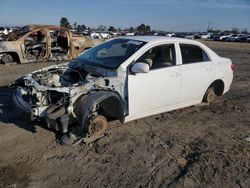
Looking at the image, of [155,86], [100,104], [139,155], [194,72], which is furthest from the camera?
[194,72]

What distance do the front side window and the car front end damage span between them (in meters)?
0.80

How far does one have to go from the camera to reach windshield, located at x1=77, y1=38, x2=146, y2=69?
5480 mm

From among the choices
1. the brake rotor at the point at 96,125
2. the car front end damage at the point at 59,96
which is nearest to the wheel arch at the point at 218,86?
the car front end damage at the point at 59,96

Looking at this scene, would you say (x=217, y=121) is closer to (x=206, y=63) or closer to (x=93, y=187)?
(x=206, y=63)

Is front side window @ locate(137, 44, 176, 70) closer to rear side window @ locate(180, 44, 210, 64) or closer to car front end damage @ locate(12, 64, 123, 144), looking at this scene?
rear side window @ locate(180, 44, 210, 64)

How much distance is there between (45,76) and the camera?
18.2 feet

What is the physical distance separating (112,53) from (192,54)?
1689 mm

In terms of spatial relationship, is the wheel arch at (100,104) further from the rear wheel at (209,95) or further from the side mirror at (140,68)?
the rear wheel at (209,95)

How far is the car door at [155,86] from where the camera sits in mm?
5258

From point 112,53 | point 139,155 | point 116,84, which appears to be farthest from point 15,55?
point 139,155

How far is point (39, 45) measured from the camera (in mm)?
13609

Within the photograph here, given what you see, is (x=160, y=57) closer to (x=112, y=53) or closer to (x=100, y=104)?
(x=112, y=53)

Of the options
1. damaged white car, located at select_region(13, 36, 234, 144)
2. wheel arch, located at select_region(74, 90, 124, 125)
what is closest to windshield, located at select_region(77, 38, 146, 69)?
damaged white car, located at select_region(13, 36, 234, 144)

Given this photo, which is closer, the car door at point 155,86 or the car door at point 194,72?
the car door at point 155,86
